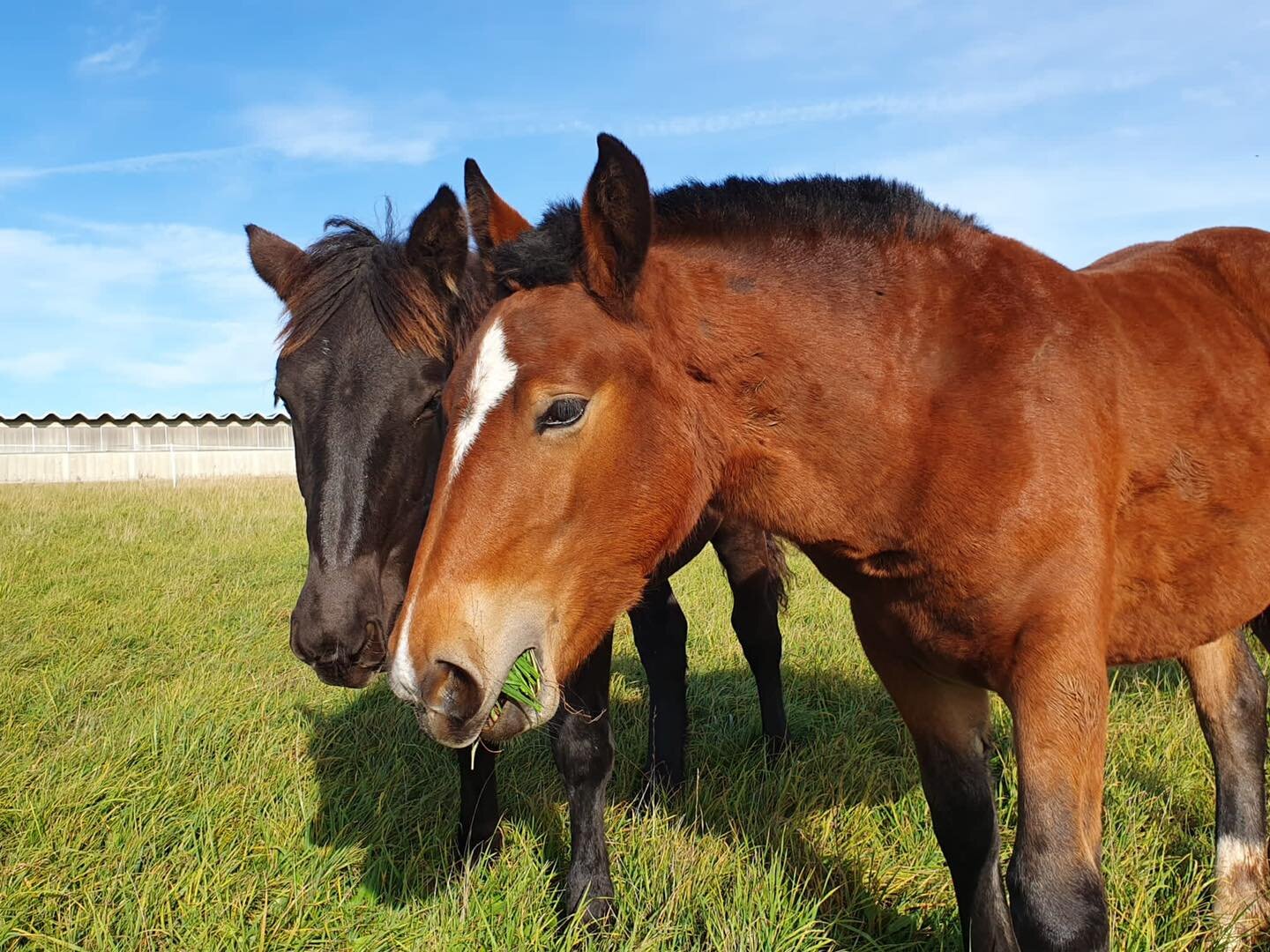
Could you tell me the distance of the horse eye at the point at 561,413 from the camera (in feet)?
6.53

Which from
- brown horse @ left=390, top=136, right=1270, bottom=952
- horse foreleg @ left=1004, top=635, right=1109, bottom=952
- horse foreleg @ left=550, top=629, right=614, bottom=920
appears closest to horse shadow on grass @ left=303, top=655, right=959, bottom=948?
horse foreleg @ left=550, top=629, right=614, bottom=920

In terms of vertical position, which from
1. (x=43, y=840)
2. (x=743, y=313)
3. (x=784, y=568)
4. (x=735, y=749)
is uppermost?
(x=743, y=313)

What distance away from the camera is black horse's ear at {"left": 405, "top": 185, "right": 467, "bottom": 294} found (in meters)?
3.17

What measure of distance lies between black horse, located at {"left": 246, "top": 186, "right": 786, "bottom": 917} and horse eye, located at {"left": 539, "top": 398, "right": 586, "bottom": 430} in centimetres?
50

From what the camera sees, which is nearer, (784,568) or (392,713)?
(392,713)

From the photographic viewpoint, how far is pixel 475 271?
3314 mm

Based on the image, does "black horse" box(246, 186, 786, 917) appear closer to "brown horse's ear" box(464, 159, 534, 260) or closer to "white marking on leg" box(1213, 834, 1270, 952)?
"brown horse's ear" box(464, 159, 534, 260)

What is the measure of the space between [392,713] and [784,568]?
260 centimetres

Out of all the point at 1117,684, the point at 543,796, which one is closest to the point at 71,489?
the point at 543,796

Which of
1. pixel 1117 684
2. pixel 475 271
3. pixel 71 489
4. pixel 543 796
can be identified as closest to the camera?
pixel 475 271

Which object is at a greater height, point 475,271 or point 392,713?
point 475,271

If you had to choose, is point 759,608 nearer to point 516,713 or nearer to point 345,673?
point 345,673

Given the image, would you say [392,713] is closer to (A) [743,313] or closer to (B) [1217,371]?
(A) [743,313]

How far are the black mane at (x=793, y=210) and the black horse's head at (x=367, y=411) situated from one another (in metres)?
0.92
